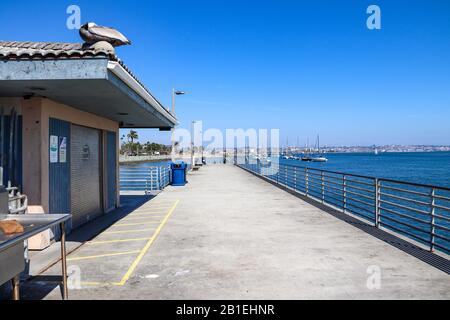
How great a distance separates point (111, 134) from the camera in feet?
45.2

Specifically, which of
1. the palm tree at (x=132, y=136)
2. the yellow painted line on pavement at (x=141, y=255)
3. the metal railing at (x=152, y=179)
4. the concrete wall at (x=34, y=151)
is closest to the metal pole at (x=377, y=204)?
the yellow painted line on pavement at (x=141, y=255)

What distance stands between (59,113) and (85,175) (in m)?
2.84

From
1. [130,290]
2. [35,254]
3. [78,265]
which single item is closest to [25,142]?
[35,254]

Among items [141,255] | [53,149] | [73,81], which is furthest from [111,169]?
[73,81]

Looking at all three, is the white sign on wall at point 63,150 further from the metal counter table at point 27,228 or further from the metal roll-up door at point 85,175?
the metal counter table at point 27,228

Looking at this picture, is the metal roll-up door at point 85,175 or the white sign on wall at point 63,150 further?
the metal roll-up door at point 85,175

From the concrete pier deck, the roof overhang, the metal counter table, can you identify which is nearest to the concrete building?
the roof overhang

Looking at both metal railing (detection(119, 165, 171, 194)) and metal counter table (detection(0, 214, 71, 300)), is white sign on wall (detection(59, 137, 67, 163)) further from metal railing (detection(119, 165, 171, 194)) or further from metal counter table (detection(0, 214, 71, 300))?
metal railing (detection(119, 165, 171, 194))

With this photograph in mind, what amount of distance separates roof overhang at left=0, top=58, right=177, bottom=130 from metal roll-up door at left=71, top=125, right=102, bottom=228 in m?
1.89

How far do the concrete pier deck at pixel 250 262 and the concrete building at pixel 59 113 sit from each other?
151 centimetres

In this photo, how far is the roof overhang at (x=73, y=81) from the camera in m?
5.94

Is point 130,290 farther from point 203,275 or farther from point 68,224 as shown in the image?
point 68,224

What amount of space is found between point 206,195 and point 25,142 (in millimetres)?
10216

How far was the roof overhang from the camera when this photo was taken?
5938mm
